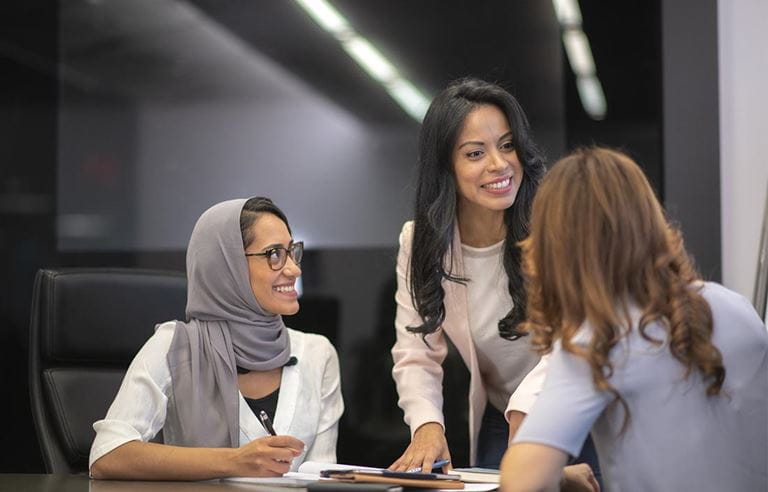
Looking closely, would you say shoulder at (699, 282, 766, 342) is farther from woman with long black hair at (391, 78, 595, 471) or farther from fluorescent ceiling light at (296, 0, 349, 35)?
fluorescent ceiling light at (296, 0, 349, 35)

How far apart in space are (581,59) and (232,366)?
7.23ft

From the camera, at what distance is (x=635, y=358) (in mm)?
1667

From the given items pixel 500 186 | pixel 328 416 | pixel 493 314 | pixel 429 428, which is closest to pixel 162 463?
pixel 328 416

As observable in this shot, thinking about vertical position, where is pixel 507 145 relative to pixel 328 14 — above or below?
below

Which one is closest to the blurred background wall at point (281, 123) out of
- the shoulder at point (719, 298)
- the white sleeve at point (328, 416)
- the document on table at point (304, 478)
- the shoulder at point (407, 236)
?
the shoulder at point (407, 236)

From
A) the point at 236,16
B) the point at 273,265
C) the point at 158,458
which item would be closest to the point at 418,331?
the point at 273,265

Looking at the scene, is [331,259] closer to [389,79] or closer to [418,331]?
[389,79]

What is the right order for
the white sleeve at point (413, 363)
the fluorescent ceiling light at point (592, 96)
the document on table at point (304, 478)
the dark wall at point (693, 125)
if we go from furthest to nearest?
the fluorescent ceiling light at point (592, 96)
the dark wall at point (693, 125)
the white sleeve at point (413, 363)
the document on table at point (304, 478)

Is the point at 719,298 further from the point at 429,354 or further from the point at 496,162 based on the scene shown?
the point at 429,354

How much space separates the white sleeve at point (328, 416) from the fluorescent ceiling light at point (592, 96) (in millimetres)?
1820

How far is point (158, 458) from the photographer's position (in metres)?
2.21

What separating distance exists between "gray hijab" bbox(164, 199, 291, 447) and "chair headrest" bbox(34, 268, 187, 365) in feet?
0.97

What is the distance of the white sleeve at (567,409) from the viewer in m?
1.65

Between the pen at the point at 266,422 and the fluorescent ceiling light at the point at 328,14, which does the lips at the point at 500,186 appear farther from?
the fluorescent ceiling light at the point at 328,14
